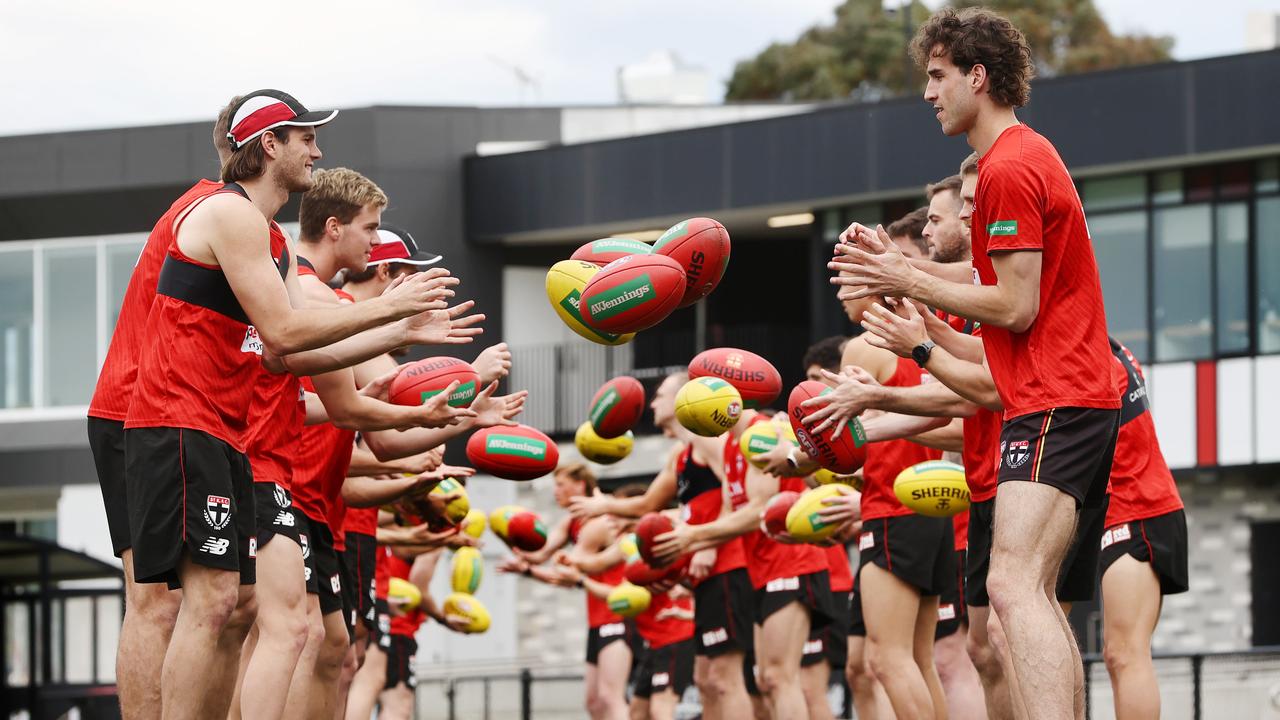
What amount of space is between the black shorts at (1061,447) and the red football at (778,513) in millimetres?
4045

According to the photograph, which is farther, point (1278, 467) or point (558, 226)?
point (558, 226)

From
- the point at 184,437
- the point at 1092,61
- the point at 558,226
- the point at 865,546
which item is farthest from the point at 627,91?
the point at 184,437

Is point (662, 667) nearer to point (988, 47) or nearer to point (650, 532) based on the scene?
point (650, 532)

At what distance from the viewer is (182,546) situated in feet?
21.0

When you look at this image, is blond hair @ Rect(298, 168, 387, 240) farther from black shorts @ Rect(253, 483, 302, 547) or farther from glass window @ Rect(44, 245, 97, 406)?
glass window @ Rect(44, 245, 97, 406)

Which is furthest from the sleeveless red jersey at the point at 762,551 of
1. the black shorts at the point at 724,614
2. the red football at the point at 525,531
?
the red football at the point at 525,531

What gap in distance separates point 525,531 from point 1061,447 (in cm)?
757

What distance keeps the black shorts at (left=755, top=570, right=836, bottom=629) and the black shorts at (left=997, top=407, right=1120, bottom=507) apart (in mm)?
4692

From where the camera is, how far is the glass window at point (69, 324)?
3156cm

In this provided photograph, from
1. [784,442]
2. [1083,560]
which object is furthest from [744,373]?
[1083,560]

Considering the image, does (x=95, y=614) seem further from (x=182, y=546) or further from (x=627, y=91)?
(x=627, y=91)

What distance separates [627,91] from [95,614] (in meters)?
21.5

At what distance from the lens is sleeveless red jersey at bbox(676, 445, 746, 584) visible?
11.8 m

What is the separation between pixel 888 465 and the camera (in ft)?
31.5
